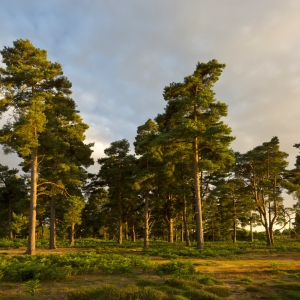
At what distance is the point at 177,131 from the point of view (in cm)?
2250

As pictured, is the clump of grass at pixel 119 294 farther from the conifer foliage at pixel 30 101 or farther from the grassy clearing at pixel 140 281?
the conifer foliage at pixel 30 101

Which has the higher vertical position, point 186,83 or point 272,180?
point 186,83

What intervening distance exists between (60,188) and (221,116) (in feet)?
49.8

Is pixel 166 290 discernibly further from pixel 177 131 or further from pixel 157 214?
pixel 157 214

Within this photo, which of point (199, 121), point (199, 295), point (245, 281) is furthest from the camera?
point (199, 121)

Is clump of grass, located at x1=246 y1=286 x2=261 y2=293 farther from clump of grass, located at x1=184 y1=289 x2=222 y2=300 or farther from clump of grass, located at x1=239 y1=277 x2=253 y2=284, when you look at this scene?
clump of grass, located at x1=184 y1=289 x2=222 y2=300

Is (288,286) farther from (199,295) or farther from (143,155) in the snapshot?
(143,155)

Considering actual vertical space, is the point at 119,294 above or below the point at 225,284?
above

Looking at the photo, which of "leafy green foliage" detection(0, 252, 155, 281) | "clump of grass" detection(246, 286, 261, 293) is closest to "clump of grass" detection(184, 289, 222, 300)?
"clump of grass" detection(246, 286, 261, 293)

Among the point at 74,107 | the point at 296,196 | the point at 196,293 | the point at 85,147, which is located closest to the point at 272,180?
the point at 296,196

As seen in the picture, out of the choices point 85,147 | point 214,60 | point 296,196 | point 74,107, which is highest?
point 214,60

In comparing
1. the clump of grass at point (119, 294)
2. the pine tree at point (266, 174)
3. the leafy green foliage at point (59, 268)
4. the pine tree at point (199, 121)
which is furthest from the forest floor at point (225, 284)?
the pine tree at point (266, 174)

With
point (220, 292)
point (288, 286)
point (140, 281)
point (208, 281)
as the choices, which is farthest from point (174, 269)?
point (288, 286)

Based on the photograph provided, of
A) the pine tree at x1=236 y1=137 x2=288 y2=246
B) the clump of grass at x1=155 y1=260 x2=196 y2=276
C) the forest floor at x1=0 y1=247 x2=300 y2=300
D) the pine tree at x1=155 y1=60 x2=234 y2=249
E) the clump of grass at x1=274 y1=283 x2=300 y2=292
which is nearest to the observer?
the forest floor at x1=0 y1=247 x2=300 y2=300
